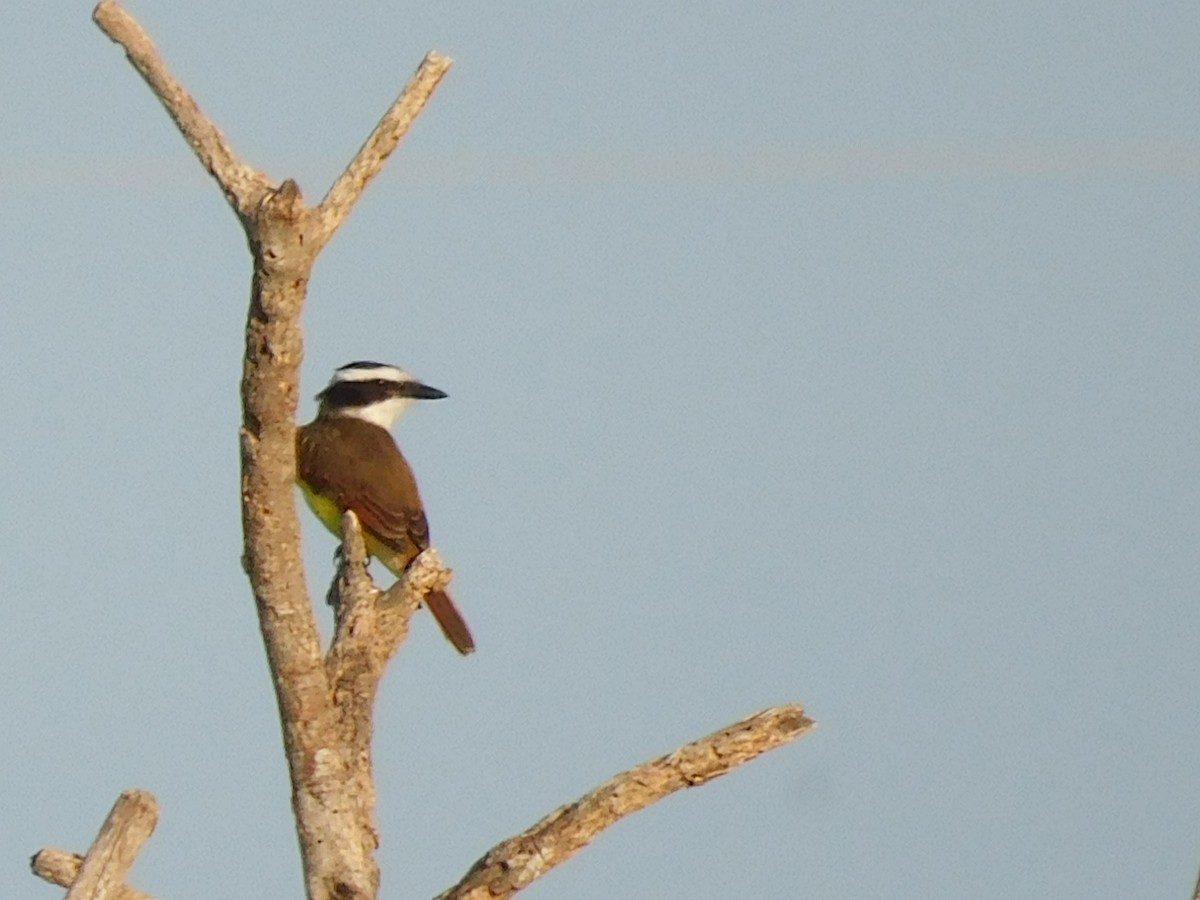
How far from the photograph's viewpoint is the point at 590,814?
7906mm

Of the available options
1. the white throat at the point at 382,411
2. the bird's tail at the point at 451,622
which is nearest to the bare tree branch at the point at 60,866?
the bird's tail at the point at 451,622

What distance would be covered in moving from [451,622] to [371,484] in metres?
0.94

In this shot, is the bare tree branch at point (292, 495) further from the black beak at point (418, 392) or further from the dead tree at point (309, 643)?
the black beak at point (418, 392)

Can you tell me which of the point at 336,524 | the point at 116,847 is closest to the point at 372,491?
the point at 336,524

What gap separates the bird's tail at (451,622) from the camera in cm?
1212

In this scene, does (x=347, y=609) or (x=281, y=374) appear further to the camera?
(x=347, y=609)

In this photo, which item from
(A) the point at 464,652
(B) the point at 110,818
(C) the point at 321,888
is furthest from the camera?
(A) the point at 464,652

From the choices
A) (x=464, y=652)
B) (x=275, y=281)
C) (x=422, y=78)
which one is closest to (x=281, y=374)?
(x=275, y=281)

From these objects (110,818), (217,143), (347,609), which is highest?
(217,143)

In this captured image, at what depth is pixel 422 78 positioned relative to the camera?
775 centimetres

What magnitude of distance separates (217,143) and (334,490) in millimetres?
5205

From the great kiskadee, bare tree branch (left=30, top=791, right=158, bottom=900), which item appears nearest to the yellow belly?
the great kiskadee

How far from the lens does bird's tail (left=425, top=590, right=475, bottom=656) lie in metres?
12.1

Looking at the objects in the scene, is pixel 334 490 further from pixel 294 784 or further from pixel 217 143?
pixel 217 143
